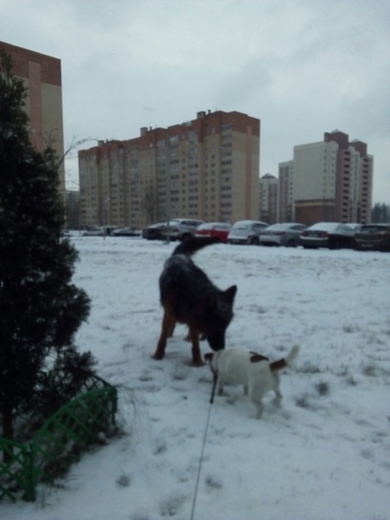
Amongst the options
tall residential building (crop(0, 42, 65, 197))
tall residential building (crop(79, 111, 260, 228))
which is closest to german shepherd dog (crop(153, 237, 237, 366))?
tall residential building (crop(0, 42, 65, 197))

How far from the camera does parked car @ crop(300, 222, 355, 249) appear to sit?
64.8 feet

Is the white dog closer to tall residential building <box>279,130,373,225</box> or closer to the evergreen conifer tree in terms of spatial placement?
the evergreen conifer tree

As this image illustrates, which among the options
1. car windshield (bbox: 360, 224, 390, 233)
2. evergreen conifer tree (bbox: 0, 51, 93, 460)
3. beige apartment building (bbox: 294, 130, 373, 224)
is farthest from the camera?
beige apartment building (bbox: 294, 130, 373, 224)

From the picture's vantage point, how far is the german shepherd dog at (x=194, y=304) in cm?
357

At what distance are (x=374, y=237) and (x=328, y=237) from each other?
232 centimetres

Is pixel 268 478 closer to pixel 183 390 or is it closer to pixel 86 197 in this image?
pixel 183 390

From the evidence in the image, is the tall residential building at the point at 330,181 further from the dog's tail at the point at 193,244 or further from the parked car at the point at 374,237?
the dog's tail at the point at 193,244

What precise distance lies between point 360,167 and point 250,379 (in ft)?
332

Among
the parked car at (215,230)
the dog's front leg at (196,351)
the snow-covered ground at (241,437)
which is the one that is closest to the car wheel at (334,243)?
the parked car at (215,230)

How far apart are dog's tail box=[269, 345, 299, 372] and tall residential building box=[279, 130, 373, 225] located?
8340 centimetres

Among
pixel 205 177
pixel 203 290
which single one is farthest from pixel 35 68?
pixel 205 177

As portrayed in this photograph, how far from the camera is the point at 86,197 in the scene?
3952 inches

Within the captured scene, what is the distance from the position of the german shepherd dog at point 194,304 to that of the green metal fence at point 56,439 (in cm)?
122

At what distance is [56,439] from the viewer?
7.09 ft
